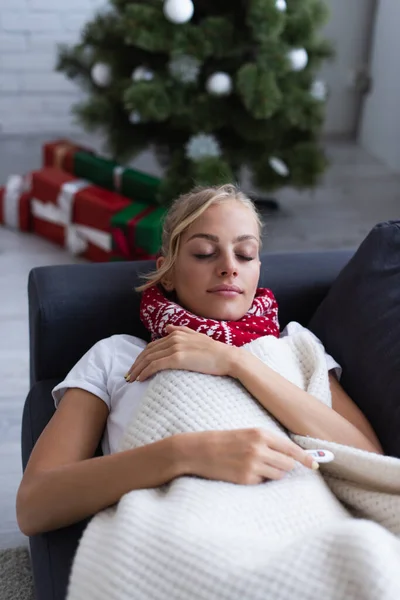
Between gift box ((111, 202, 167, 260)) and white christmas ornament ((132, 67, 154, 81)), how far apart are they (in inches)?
17.9

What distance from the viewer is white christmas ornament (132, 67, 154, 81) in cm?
266

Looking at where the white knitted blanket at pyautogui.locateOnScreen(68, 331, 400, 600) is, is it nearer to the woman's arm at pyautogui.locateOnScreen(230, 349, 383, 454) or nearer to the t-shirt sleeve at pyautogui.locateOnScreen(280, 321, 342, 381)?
the woman's arm at pyautogui.locateOnScreen(230, 349, 383, 454)

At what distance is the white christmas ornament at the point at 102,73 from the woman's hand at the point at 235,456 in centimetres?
199

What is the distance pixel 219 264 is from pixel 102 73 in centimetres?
167

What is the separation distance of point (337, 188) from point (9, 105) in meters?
1.86

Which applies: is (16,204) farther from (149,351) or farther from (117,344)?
(149,351)

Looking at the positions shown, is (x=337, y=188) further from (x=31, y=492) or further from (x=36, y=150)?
(x=31, y=492)

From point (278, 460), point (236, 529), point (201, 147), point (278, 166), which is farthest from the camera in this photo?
point (278, 166)

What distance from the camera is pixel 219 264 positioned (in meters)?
1.32

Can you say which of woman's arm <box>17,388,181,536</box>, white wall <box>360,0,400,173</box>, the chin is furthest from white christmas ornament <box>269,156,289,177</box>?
woman's arm <box>17,388,181,536</box>

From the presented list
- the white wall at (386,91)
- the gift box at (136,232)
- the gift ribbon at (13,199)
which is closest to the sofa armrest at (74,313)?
the gift box at (136,232)

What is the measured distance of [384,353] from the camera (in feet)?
4.32

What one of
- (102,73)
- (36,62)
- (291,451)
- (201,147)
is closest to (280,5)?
(201,147)

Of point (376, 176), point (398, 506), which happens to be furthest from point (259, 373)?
point (376, 176)
